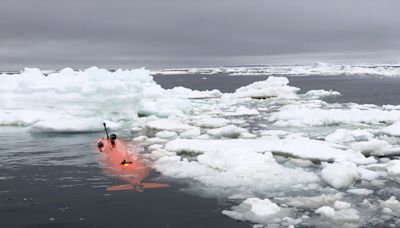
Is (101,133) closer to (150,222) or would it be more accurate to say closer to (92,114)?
(92,114)

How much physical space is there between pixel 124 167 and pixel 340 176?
620cm

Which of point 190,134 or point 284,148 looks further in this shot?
point 190,134

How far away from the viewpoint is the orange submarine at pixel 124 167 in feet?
39.8

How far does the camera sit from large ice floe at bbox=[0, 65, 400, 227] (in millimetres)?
10031

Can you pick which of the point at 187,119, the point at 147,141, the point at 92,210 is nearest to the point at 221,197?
the point at 92,210

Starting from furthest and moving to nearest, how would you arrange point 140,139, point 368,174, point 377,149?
point 140,139 < point 377,149 < point 368,174

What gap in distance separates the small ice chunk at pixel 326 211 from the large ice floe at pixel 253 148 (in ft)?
0.06

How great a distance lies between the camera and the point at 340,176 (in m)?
11.7

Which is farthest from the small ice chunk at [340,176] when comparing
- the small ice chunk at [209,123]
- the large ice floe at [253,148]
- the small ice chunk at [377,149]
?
the small ice chunk at [209,123]

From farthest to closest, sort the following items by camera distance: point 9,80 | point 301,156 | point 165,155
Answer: point 9,80 < point 165,155 < point 301,156

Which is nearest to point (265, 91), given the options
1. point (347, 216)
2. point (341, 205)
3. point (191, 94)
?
point (191, 94)

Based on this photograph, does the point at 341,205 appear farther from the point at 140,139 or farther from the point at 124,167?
the point at 140,139

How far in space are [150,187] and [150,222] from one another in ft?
8.53

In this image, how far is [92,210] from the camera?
1019cm
